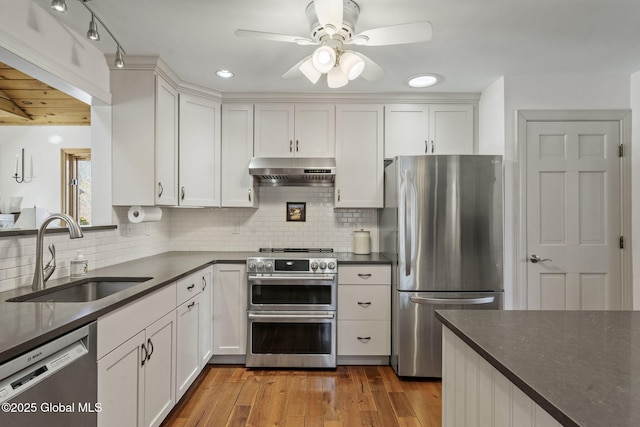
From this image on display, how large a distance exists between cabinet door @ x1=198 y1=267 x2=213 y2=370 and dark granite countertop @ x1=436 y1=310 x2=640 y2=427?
6.19 feet

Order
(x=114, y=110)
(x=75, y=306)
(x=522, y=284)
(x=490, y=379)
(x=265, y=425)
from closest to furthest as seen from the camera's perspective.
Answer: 1. (x=490, y=379)
2. (x=75, y=306)
3. (x=265, y=425)
4. (x=114, y=110)
5. (x=522, y=284)

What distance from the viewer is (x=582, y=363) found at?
0.80 metres

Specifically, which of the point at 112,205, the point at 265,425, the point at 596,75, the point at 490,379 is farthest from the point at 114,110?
the point at 596,75

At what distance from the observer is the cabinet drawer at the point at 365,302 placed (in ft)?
9.01

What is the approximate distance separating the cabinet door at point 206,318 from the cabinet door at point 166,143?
27.3 inches

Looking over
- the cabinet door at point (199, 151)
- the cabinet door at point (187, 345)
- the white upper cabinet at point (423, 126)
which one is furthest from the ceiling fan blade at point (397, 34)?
the cabinet door at point (187, 345)

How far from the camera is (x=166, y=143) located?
8.50 ft

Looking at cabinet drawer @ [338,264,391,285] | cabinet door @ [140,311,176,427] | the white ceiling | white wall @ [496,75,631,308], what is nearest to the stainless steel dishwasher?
cabinet door @ [140,311,176,427]

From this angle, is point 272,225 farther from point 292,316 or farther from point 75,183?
point 75,183

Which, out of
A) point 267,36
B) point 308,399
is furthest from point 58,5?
point 308,399

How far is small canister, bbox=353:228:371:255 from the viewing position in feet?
10.3

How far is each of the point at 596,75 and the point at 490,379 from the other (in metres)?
2.96

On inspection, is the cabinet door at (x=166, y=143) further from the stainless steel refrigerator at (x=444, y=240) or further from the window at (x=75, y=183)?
the stainless steel refrigerator at (x=444, y=240)

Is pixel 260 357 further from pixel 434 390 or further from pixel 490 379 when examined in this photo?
pixel 490 379
